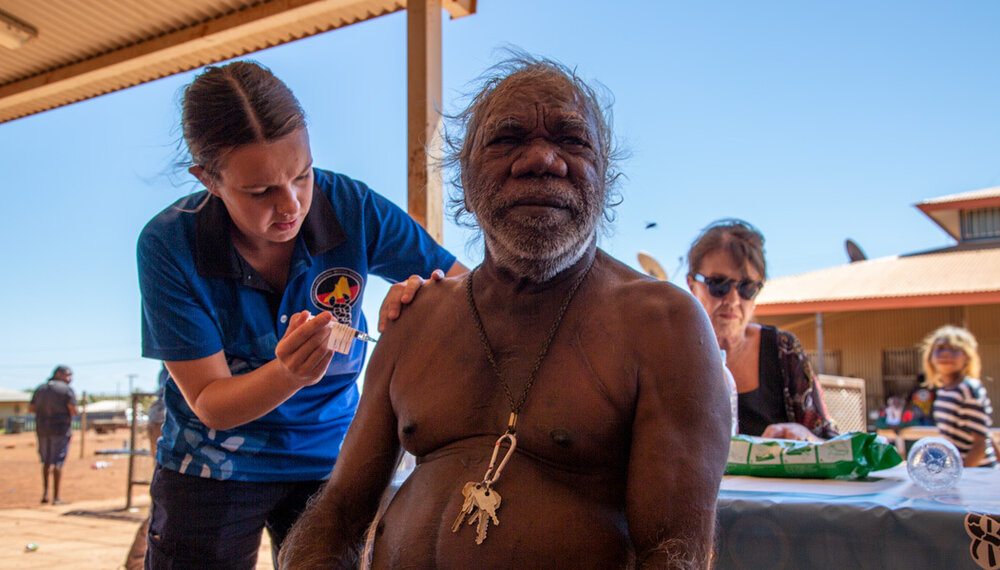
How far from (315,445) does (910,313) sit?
20243 mm

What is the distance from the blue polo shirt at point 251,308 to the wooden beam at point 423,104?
4.67 ft

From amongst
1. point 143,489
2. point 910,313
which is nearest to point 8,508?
point 143,489

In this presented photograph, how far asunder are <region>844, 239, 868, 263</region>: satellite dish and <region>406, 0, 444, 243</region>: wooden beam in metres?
21.8

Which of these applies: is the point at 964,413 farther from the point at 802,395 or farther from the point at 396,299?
the point at 396,299

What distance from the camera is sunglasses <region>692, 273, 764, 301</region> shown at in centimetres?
321

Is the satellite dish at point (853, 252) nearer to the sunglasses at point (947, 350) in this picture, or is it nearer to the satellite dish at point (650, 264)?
the satellite dish at point (650, 264)

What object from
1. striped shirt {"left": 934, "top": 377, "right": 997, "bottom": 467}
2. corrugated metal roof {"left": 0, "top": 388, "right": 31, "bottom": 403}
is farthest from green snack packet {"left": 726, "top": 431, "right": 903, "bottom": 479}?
corrugated metal roof {"left": 0, "top": 388, "right": 31, "bottom": 403}

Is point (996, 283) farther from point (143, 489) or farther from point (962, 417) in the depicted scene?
point (143, 489)

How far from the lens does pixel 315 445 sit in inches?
91.1

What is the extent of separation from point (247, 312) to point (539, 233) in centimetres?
102

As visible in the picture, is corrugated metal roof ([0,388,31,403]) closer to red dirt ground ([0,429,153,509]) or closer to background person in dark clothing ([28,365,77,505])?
red dirt ground ([0,429,153,509])

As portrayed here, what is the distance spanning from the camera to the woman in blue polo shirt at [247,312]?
1977mm

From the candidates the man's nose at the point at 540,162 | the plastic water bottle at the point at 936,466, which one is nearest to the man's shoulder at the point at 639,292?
the man's nose at the point at 540,162

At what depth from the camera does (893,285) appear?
55.1 feet
